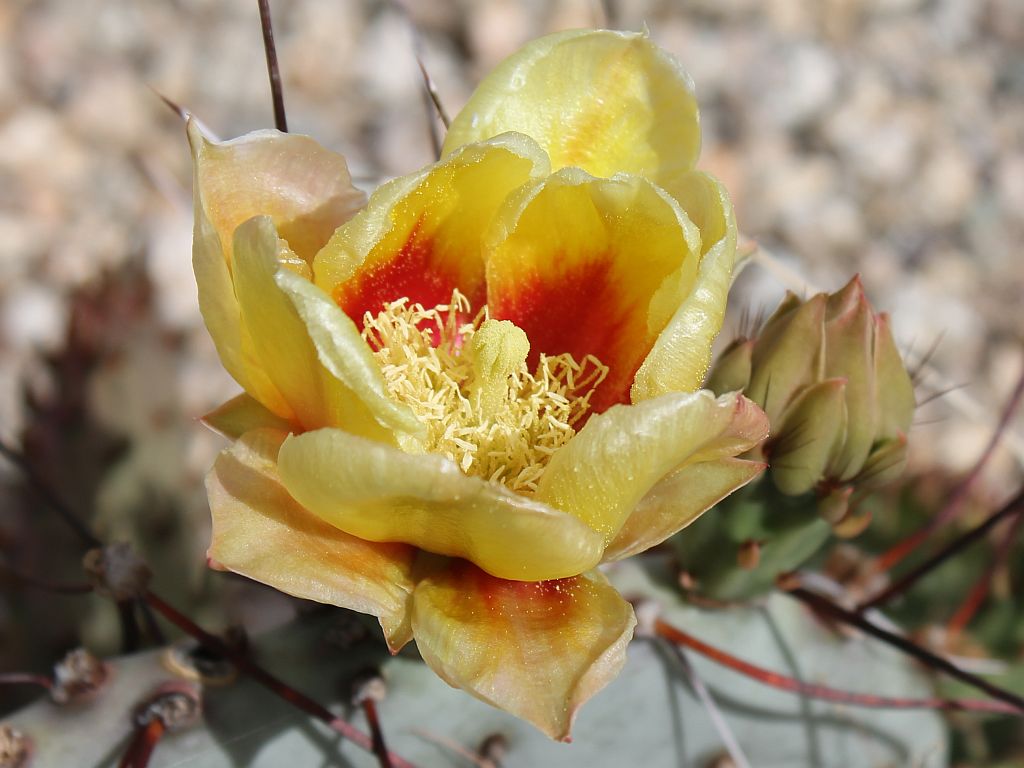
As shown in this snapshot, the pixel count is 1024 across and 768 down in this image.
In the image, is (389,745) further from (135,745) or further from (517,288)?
(517,288)

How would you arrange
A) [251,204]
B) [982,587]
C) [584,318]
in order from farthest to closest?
[982,587]
[584,318]
[251,204]

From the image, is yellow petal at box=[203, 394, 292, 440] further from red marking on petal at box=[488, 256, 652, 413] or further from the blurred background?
the blurred background

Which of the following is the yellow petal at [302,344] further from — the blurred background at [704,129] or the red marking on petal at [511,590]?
the blurred background at [704,129]

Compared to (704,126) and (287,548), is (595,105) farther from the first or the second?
(704,126)

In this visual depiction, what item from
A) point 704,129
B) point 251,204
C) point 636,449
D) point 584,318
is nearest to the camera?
point 636,449

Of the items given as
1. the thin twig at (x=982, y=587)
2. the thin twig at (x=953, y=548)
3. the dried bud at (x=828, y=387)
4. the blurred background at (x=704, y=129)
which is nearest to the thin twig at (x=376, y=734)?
the dried bud at (x=828, y=387)

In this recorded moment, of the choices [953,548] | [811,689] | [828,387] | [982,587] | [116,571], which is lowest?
[982,587]

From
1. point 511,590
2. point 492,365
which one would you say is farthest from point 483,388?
point 511,590
